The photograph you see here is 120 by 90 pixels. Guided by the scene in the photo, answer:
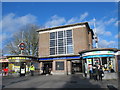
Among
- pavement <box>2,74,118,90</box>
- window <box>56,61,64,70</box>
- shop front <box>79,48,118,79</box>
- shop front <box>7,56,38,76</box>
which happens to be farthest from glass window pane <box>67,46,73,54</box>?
pavement <box>2,74,118,90</box>

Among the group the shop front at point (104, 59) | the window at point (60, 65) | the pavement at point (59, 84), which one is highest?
the shop front at point (104, 59)

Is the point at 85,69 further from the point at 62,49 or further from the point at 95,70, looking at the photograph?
the point at 62,49

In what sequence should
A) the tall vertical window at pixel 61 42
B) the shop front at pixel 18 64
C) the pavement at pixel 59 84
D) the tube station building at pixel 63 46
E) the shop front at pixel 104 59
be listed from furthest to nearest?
the tall vertical window at pixel 61 42 < the tube station building at pixel 63 46 < the shop front at pixel 18 64 < the shop front at pixel 104 59 < the pavement at pixel 59 84

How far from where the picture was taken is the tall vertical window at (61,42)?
2561 centimetres

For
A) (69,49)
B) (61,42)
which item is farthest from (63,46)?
(69,49)

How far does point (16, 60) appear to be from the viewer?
23.2 metres

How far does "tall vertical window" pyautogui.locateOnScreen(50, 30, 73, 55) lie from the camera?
25609 mm

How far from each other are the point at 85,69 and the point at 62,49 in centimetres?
871

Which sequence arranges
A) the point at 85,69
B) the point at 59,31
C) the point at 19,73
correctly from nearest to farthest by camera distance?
1. the point at 85,69
2. the point at 19,73
3. the point at 59,31

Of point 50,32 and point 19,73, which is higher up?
point 50,32

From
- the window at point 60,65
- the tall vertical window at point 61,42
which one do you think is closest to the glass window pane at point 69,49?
the tall vertical window at point 61,42

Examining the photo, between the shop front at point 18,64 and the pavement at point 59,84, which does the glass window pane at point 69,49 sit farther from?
Answer: the pavement at point 59,84

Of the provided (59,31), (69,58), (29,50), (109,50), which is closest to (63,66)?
(69,58)

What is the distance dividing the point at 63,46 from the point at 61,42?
100 cm
